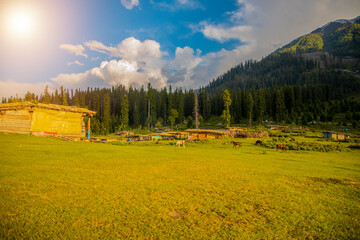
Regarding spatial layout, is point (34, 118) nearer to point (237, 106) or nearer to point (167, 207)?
point (167, 207)

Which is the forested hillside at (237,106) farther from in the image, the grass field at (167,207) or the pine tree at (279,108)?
the grass field at (167,207)

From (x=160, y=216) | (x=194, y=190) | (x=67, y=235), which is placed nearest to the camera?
(x=67, y=235)

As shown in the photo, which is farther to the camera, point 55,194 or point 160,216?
point 55,194

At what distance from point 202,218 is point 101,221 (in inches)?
96.3

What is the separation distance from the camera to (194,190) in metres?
6.71

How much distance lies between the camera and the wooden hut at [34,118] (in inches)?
1032

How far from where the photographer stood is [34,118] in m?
26.6

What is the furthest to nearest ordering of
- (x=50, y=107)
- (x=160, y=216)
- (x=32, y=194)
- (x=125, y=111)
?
(x=125, y=111) → (x=50, y=107) → (x=32, y=194) → (x=160, y=216)

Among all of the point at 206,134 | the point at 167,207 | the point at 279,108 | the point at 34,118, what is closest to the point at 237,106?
the point at 279,108

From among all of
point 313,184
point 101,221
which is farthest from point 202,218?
point 313,184

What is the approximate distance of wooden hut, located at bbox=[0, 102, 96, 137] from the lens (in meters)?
26.2

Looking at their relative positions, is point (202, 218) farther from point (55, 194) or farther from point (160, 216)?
point (55, 194)

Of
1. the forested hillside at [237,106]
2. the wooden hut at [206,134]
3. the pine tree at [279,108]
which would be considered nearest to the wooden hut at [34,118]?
the wooden hut at [206,134]

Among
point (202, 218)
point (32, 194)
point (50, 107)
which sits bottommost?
point (202, 218)
